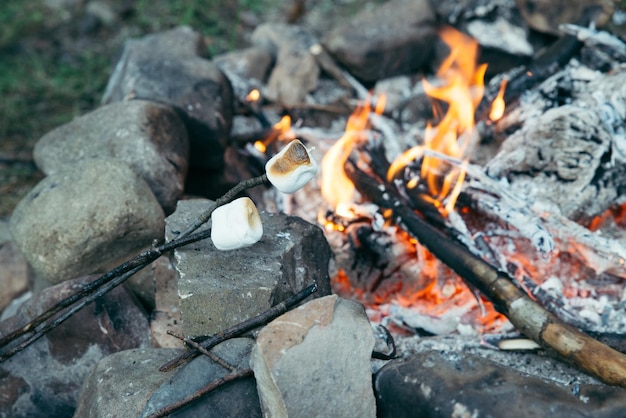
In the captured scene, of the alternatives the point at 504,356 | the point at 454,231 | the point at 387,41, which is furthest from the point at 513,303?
the point at 387,41

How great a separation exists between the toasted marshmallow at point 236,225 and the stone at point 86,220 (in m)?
0.66

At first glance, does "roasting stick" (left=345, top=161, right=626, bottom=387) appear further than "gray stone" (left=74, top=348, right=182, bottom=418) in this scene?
Yes

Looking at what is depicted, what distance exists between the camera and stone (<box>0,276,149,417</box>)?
254 centimetres

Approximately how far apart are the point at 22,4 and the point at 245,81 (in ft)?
9.58

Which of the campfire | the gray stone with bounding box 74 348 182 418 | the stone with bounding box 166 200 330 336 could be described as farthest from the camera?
the campfire

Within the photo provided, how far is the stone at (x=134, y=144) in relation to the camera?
304 centimetres

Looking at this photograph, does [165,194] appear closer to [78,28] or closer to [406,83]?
[406,83]

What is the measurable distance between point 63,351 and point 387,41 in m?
2.52

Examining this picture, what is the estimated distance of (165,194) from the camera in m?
3.05

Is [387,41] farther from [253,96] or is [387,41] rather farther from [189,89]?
[189,89]

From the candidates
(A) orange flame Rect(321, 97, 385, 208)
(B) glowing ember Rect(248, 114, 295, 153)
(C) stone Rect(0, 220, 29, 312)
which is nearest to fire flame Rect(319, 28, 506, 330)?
(A) orange flame Rect(321, 97, 385, 208)

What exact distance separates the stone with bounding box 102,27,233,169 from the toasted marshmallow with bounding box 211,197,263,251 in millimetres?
1364

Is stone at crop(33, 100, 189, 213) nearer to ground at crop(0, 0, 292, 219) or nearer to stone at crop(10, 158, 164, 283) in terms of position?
stone at crop(10, 158, 164, 283)

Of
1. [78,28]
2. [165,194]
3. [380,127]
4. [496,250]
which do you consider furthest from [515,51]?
[78,28]
